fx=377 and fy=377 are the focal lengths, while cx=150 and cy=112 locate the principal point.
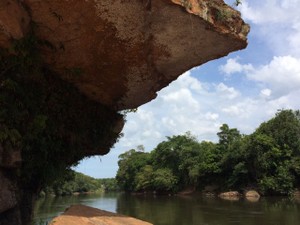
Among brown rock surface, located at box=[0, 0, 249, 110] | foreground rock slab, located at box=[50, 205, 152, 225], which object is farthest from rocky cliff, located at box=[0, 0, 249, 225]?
foreground rock slab, located at box=[50, 205, 152, 225]

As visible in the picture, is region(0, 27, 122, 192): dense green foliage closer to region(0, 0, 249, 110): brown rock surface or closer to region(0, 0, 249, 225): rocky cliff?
region(0, 0, 249, 225): rocky cliff

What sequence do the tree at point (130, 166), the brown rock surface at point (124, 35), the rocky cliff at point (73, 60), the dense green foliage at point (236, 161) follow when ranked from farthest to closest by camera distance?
the tree at point (130, 166) < the dense green foliage at point (236, 161) < the rocky cliff at point (73, 60) < the brown rock surface at point (124, 35)

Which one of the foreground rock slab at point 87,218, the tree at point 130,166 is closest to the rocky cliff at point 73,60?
the foreground rock slab at point 87,218

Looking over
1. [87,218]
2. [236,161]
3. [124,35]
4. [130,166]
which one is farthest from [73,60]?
[130,166]

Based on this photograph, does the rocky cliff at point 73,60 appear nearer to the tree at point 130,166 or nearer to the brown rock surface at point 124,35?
the brown rock surface at point 124,35

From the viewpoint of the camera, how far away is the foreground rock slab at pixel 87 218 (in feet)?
14.1

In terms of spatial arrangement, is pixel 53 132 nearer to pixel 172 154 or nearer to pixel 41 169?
pixel 41 169

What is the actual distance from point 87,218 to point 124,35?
3.22 meters

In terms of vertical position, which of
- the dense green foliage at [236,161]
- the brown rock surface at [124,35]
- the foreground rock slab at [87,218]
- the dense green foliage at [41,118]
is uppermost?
the dense green foliage at [236,161]

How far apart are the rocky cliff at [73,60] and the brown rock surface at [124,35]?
0.02 meters

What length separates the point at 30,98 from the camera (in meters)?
6.70

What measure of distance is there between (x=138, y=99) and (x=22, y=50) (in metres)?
3.38

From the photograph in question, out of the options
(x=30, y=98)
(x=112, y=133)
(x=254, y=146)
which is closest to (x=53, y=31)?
(x=30, y=98)

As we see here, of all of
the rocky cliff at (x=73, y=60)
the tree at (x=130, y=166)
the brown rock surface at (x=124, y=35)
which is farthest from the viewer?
the tree at (x=130, y=166)
